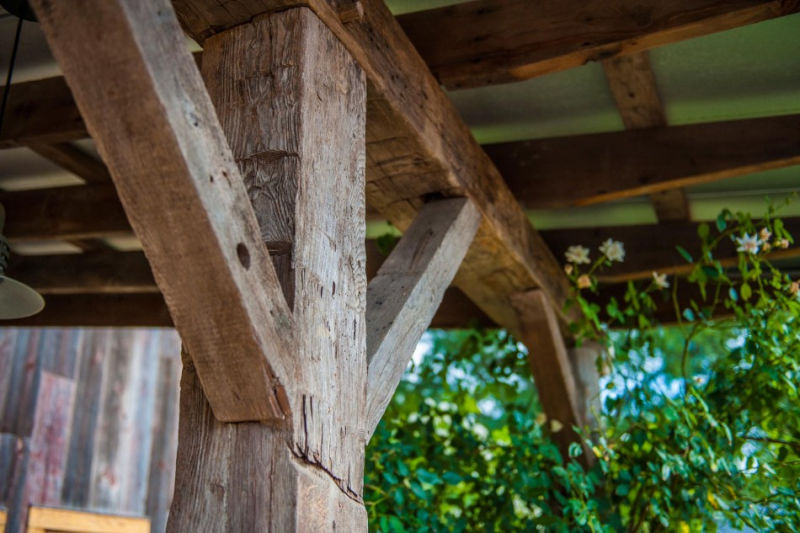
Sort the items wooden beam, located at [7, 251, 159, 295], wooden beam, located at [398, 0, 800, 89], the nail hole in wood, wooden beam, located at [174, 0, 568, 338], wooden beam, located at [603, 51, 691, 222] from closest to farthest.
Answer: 1. the nail hole in wood
2. wooden beam, located at [174, 0, 568, 338]
3. wooden beam, located at [398, 0, 800, 89]
4. wooden beam, located at [603, 51, 691, 222]
5. wooden beam, located at [7, 251, 159, 295]

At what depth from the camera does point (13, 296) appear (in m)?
2.17

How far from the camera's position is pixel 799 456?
249 centimetres

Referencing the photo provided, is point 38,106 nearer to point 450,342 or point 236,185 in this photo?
point 236,185

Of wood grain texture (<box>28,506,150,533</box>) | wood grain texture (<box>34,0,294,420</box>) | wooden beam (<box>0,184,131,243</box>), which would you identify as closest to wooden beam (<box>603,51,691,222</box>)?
wood grain texture (<box>34,0,294,420</box>)

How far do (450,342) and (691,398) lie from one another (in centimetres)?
→ 461

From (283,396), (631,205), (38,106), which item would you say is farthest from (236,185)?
(631,205)

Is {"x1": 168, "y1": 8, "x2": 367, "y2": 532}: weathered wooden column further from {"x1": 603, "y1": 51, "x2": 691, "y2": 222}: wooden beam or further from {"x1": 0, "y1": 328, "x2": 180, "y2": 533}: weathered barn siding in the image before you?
{"x1": 0, "y1": 328, "x2": 180, "y2": 533}: weathered barn siding

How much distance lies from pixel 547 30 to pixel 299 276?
99 cm

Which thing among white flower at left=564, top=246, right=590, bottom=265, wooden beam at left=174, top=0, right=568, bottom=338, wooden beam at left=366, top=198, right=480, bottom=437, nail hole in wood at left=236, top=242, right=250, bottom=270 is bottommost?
nail hole in wood at left=236, top=242, right=250, bottom=270

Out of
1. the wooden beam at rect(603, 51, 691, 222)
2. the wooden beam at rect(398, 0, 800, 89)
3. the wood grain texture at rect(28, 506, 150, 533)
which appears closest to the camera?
the wooden beam at rect(398, 0, 800, 89)

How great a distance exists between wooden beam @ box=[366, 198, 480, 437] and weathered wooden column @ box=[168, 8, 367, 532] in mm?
101

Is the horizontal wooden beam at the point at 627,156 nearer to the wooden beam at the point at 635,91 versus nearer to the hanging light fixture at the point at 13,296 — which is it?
the wooden beam at the point at 635,91

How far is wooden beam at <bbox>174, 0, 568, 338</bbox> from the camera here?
5.03 feet

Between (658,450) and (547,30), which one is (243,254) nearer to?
(547,30)
